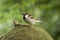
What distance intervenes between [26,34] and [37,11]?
6.68 ft

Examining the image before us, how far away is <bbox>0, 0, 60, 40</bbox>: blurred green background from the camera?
4422 mm

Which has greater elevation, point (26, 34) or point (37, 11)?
point (26, 34)

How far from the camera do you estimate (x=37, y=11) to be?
15.7ft

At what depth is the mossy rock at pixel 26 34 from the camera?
273 centimetres

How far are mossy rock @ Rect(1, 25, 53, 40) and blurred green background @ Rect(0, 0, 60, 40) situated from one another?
1.31m

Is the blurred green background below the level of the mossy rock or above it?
below

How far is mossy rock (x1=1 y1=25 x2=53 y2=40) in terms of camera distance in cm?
273

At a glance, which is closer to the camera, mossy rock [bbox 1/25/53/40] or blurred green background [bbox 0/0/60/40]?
mossy rock [bbox 1/25/53/40]

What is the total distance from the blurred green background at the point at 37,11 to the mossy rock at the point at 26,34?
51.4 inches

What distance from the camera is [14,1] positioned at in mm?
5152

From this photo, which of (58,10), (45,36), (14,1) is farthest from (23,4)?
(45,36)

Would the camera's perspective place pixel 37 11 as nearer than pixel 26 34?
No

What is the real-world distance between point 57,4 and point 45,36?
6.60ft

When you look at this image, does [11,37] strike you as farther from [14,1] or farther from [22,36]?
[14,1]
